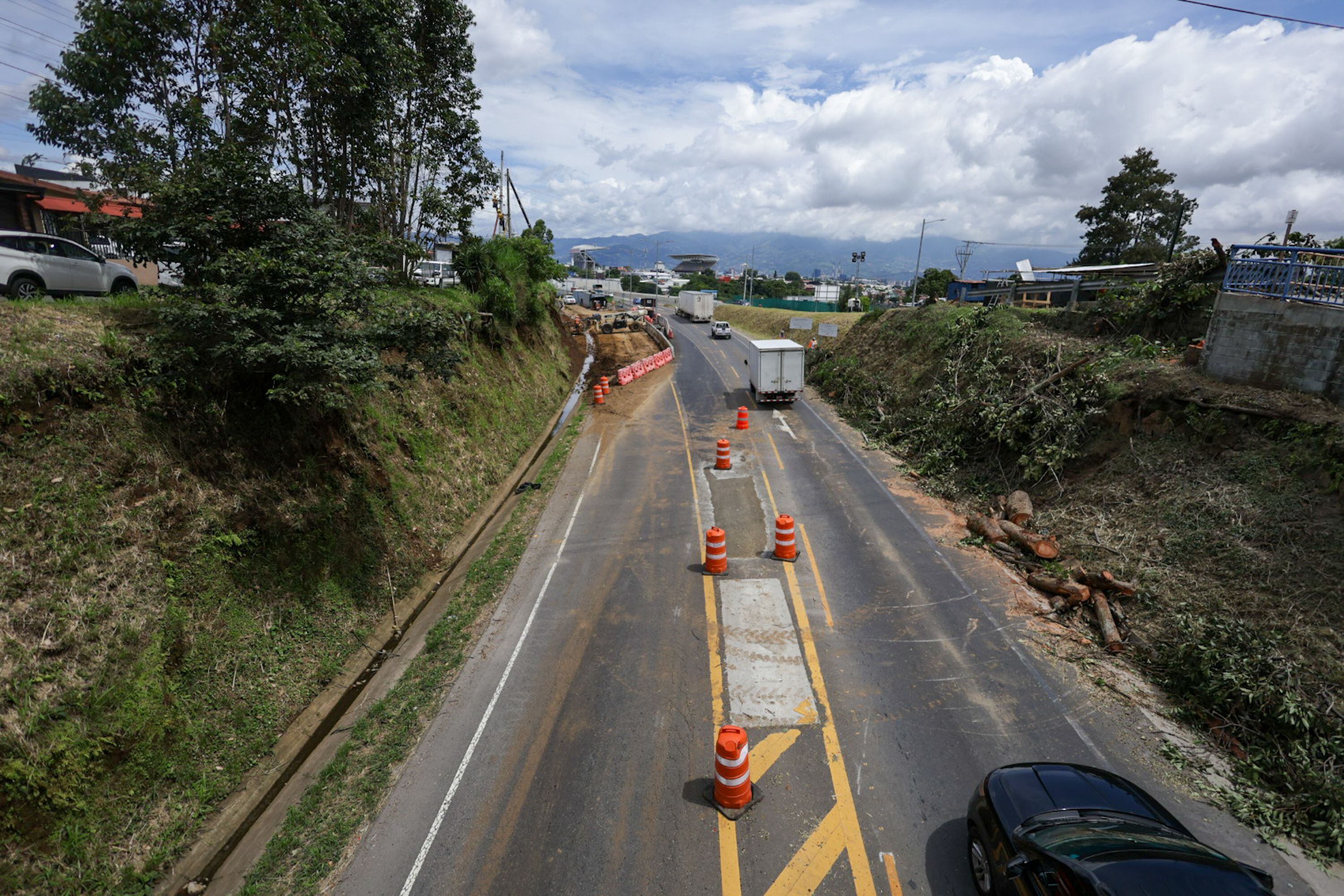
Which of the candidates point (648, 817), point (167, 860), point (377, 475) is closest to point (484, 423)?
point (377, 475)

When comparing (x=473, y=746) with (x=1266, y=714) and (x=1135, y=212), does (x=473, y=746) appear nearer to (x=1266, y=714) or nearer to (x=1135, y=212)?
(x=1266, y=714)

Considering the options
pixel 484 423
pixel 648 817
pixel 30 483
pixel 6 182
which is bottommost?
pixel 648 817

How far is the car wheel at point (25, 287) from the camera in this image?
36.1 feet

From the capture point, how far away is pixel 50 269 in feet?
37.7

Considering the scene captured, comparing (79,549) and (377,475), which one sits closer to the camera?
(79,549)

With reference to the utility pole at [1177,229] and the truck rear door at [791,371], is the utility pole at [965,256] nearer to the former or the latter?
the utility pole at [1177,229]

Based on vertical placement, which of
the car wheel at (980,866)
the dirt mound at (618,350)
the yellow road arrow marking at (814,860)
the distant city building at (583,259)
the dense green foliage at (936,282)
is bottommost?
the yellow road arrow marking at (814,860)

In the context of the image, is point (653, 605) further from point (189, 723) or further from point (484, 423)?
point (484, 423)

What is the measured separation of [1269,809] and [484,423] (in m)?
19.8

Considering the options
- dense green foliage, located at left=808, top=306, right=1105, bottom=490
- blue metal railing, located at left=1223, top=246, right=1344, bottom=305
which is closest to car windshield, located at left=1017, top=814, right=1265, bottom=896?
dense green foliage, located at left=808, top=306, right=1105, bottom=490

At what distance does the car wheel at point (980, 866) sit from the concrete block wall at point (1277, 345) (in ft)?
38.9

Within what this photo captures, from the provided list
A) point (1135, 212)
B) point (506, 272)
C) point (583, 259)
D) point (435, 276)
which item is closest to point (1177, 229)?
point (1135, 212)

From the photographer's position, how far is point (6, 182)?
20.3 m

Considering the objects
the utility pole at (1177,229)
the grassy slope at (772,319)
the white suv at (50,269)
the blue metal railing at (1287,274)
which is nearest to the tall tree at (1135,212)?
the utility pole at (1177,229)
